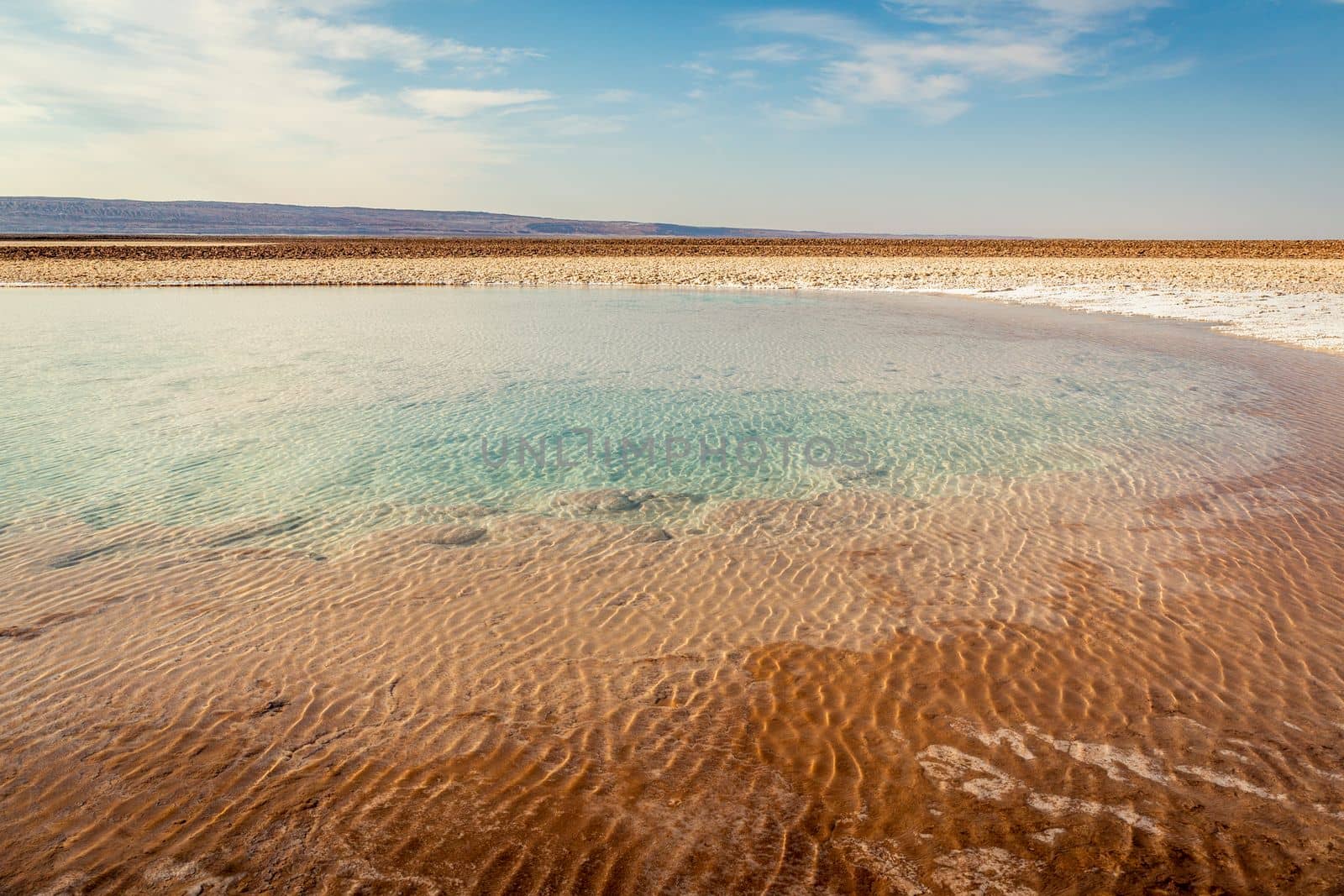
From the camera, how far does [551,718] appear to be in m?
4.72

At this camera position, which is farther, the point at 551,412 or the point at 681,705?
the point at 551,412

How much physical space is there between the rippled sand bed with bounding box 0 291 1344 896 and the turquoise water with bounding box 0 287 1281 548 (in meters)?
1.17

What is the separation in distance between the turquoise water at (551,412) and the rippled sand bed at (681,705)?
3.84ft

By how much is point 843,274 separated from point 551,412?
97.3 ft

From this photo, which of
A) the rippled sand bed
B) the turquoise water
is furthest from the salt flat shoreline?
the rippled sand bed

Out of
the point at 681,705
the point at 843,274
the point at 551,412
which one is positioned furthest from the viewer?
the point at 843,274

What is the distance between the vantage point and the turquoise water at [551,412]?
28.5 ft

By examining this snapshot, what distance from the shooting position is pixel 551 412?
39.0ft

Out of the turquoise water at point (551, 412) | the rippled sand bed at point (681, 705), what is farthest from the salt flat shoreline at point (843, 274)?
the rippled sand bed at point (681, 705)

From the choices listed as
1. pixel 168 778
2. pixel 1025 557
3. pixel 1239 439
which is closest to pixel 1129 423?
pixel 1239 439

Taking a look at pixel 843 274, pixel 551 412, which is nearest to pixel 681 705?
pixel 551 412

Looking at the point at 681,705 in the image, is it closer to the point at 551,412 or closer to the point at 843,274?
the point at 551,412

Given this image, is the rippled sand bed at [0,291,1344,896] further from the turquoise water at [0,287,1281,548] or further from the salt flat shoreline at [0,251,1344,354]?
the salt flat shoreline at [0,251,1344,354]

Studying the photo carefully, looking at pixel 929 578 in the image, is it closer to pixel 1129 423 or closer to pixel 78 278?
pixel 1129 423
